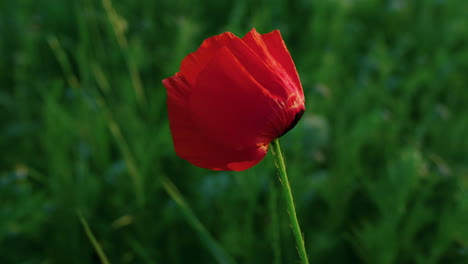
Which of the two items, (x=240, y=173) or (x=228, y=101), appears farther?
(x=240, y=173)

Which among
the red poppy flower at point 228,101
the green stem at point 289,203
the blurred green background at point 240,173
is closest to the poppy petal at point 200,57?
the red poppy flower at point 228,101

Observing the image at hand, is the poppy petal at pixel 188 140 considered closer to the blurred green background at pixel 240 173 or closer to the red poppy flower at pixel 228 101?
the red poppy flower at pixel 228 101

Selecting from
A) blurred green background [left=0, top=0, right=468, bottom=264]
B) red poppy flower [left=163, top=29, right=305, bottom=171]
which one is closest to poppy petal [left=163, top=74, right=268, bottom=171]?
red poppy flower [left=163, top=29, right=305, bottom=171]

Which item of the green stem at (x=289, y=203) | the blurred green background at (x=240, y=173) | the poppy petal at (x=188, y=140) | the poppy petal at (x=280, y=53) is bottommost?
the blurred green background at (x=240, y=173)

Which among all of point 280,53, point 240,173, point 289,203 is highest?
point 280,53

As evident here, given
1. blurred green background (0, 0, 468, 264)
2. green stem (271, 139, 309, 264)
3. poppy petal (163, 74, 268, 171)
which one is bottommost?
blurred green background (0, 0, 468, 264)

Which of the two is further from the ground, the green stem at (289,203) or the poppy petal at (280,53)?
the poppy petal at (280,53)

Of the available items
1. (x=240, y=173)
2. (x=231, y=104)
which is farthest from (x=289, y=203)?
(x=240, y=173)

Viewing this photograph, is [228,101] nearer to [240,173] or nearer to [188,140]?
[188,140]

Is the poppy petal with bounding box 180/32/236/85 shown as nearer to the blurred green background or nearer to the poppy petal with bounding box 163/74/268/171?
the poppy petal with bounding box 163/74/268/171
